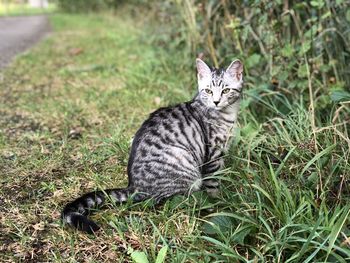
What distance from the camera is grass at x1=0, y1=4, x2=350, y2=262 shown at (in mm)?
2256

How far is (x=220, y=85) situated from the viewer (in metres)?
3.09

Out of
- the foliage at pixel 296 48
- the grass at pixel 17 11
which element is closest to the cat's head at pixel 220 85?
the foliage at pixel 296 48

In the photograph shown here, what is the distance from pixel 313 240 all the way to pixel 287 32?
2.84 metres

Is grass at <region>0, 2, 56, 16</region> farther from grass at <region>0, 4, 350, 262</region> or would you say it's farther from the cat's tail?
the cat's tail

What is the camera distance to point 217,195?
2.82 meters

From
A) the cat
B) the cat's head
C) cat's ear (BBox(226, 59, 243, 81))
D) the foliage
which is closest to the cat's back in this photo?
the cat

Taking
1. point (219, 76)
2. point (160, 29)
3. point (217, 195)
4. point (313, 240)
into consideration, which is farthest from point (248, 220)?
point (160, 29)

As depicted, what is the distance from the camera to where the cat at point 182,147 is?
9.11 feet

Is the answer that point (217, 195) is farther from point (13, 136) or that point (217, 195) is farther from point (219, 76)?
point (13, 136)

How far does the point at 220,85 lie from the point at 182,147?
57cm

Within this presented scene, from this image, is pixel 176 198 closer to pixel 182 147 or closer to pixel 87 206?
pixel 182 147

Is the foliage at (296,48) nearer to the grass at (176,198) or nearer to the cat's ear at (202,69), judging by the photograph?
the grass at (176,198)

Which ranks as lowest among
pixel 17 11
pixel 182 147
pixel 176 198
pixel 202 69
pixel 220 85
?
pixel 176 198

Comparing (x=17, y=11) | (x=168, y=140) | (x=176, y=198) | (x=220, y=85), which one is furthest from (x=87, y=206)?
(x=17, y=11)
